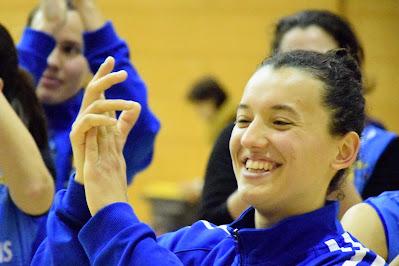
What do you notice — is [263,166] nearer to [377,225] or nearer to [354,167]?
[377,225]

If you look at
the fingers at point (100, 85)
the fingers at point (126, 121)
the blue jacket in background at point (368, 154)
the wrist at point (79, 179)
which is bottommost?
the blue jacket in background at point (368, 154)

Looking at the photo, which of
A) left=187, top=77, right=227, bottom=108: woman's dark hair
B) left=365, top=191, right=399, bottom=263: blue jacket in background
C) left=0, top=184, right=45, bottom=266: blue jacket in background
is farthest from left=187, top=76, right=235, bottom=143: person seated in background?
left=365, top=191, right=399, bottom=263: blue jacket in background

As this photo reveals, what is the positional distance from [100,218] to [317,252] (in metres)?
0.33

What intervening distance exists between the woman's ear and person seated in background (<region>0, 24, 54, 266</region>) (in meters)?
0.68

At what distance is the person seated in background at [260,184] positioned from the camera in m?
1.23

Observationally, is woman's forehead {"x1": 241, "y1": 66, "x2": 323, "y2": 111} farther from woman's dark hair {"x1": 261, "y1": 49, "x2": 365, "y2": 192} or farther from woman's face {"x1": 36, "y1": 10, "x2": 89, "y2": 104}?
woman's face {"x1": 36, "y1": 10, "x2": 89, "y2": 104}

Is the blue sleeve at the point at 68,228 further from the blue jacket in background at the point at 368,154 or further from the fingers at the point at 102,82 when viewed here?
the blue jacket in background at the point at 368,154

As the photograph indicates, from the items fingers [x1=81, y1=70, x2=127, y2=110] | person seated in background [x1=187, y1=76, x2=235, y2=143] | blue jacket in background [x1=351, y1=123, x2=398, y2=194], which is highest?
fingers [x1=81, y1=70, x2=127, y2=110]

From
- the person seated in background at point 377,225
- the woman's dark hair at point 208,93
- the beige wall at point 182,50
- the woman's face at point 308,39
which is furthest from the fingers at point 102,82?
the beige wall at point 182,50

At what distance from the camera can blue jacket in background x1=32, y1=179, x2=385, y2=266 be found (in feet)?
3.97

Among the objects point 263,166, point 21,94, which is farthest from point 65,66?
point 263,166

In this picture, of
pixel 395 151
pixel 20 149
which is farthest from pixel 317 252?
pixel 395 151

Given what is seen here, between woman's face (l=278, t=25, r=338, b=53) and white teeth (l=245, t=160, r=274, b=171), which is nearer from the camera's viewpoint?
white teeth (l=245, t=160, r=274, b=171)

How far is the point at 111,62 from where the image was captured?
1.30 m
